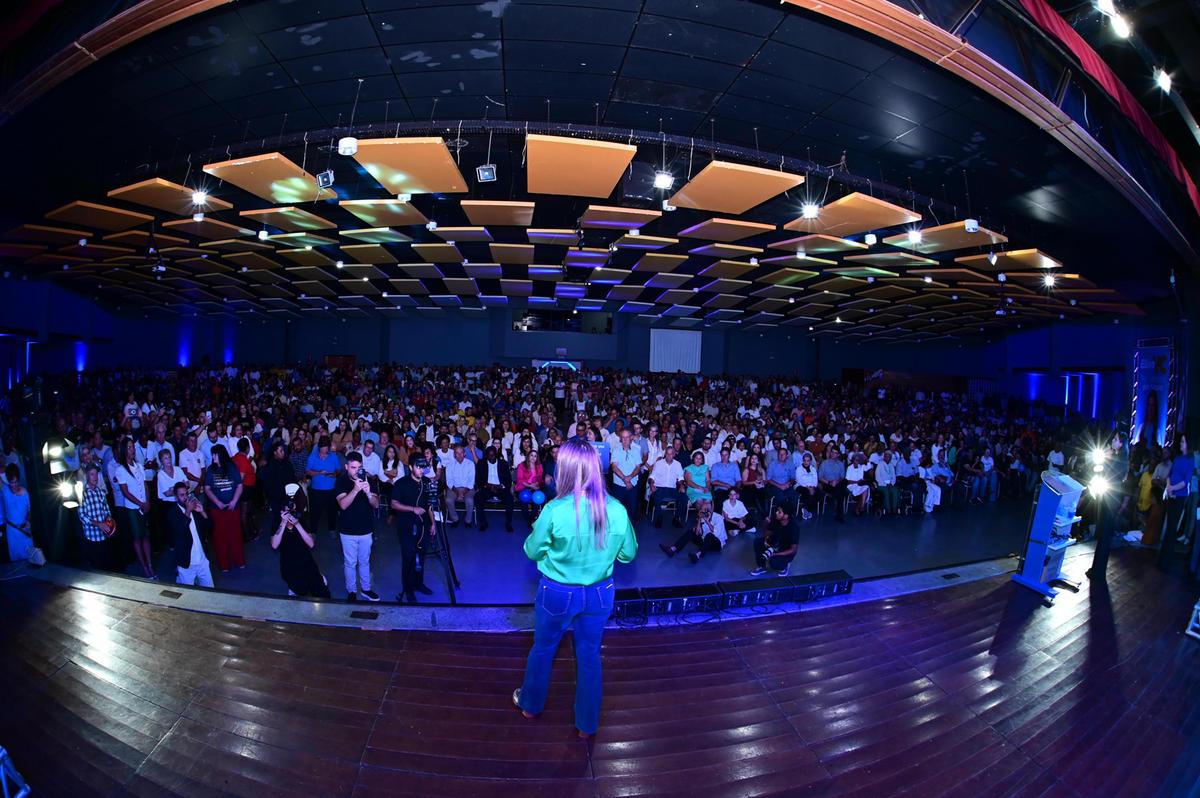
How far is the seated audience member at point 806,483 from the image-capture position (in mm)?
7908

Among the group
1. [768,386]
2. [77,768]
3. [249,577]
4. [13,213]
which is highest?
[13,213]

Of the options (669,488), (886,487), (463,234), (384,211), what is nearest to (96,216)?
(384,211)

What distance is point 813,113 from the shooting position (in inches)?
188

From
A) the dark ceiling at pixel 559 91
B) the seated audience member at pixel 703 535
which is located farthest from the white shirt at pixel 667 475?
the dark ceiling at pixel 559 91

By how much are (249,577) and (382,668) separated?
3.12 m

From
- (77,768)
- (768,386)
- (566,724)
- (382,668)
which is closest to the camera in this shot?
(77,768)

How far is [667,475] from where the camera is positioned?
23.6 feet

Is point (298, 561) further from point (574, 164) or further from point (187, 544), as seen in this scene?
point (574, 164)

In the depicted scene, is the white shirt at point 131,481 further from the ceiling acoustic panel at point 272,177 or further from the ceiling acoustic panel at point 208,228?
the ceiling acoustic panel at point 208,228

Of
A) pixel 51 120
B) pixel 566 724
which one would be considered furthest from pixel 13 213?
pixel 566 724

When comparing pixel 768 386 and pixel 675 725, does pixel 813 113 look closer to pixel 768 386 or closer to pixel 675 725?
pixel 675 725

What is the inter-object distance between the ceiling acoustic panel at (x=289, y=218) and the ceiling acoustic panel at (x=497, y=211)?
7.58 feet

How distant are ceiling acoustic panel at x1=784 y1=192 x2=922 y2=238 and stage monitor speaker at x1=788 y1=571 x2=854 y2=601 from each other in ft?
14.4

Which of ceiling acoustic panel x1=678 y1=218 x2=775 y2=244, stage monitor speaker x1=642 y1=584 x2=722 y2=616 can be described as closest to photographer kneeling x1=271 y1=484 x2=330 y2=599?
stage monitor speaker x1=642 y1=584 x2=722 y2=616
